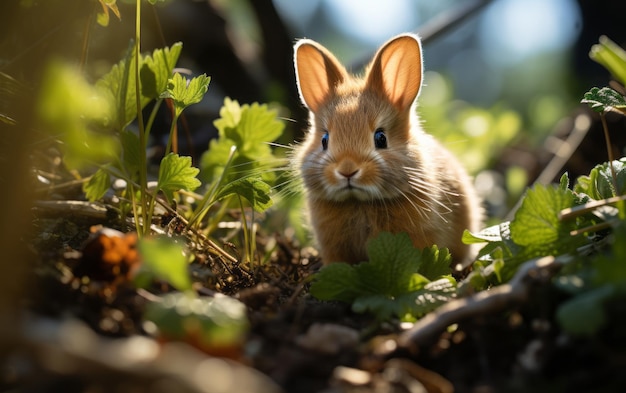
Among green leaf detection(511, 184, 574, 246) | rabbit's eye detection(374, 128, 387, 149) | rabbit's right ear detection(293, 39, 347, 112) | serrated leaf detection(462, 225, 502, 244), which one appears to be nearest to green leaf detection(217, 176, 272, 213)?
serrated leaf detection(462, 225, 502, 244)

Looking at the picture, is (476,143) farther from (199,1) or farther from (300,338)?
(300,338)

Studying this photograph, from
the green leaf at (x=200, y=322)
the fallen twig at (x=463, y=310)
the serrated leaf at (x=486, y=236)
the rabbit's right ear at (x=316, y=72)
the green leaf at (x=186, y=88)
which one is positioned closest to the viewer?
the green leaf at (x=200, y=322)

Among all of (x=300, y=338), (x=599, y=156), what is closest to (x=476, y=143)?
(x=599, y=156)

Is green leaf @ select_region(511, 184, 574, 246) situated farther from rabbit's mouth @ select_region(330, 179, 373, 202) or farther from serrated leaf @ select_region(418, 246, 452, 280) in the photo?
rabbit's mouth @ select_region(330, 179, 373, 202)

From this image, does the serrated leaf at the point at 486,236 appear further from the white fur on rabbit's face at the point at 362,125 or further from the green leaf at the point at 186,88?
the green leaf at the point at 186,88

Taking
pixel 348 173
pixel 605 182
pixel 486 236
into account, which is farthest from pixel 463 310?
pixel 348 173

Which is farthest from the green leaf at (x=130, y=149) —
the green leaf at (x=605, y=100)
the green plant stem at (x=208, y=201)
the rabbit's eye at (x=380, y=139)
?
the green leaf at (x=605, y=100)
